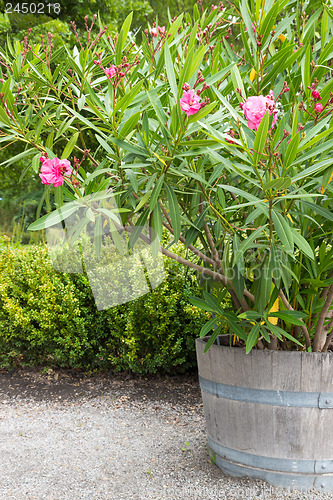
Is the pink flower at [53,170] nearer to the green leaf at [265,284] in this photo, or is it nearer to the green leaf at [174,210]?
the green leaf at [174,210]

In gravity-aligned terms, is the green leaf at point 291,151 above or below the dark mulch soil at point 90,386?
above

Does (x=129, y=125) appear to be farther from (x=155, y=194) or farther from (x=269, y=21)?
(x=269, y=21)

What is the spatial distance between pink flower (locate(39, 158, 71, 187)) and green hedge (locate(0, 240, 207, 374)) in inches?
69.8

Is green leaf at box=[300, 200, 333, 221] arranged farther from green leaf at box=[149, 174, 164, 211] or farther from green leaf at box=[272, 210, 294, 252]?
green leaf at box=[149, 174, 164, 211]

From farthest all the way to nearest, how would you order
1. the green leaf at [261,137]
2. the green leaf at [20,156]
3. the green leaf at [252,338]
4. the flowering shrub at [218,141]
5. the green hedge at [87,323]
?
1. the green hedge at [87,323]
2. the green leaf at [252,338]
3. the green leaf at [20,156]
4. the flowering shrub at [218,141]
5. the green leaf at [261,137]

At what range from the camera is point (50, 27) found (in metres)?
5.88

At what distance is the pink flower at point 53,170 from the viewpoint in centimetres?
116

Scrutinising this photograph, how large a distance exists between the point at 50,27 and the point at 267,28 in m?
5.49

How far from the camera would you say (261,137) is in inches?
40.3

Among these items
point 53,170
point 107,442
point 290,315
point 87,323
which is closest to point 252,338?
point 290,315

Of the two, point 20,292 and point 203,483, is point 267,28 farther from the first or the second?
point 20,292

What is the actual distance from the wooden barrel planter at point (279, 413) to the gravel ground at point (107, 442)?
0.09 metres

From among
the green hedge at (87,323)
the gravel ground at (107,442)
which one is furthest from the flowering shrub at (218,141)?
the green hedge at (87,323)

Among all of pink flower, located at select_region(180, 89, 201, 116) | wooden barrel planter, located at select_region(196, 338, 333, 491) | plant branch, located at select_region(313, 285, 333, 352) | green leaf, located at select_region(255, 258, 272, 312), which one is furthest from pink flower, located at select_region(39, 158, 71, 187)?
plant branch, located at select_region(313, 285, 333, 352)
